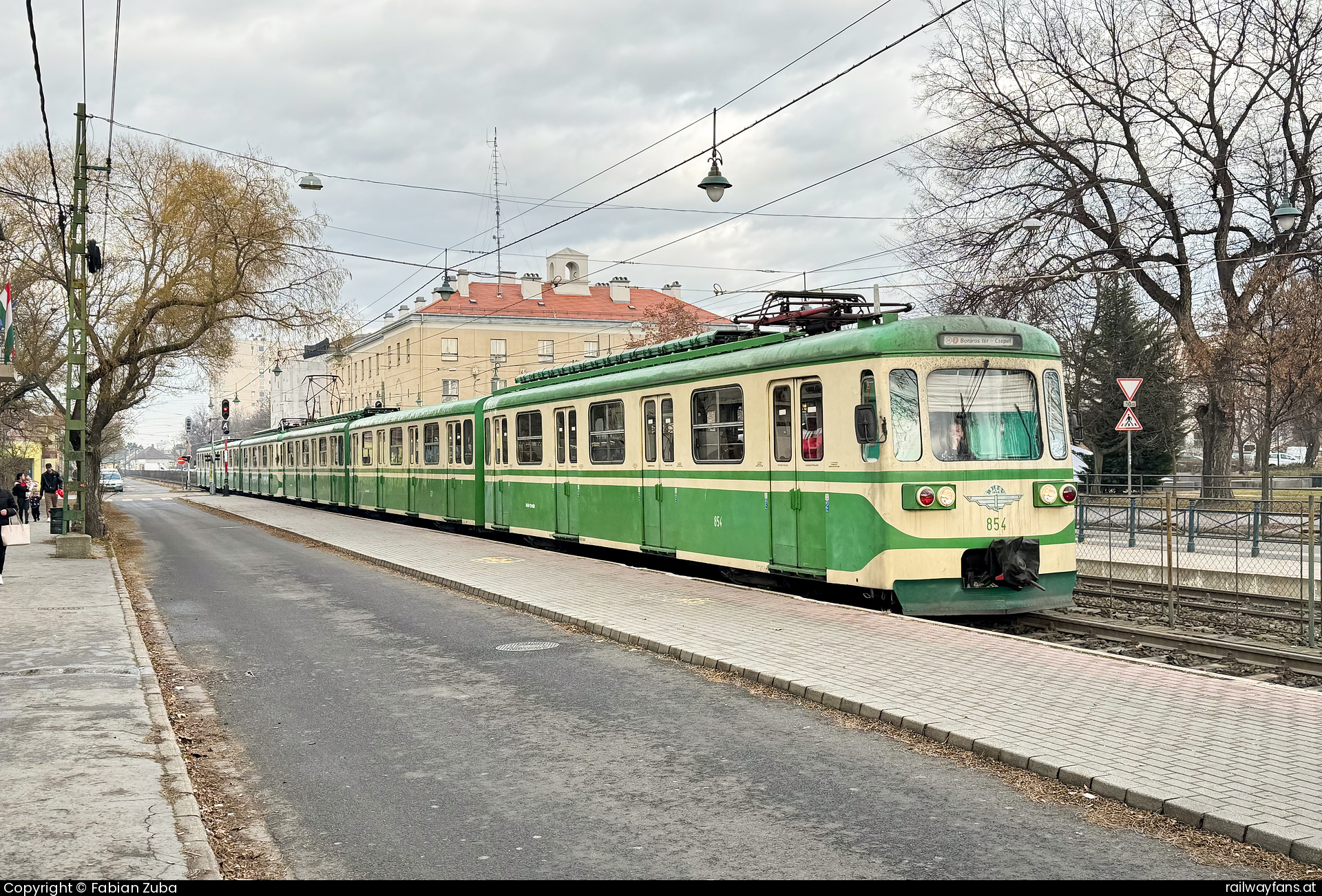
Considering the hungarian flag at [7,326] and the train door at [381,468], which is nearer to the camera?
the hungarian flag at [7,326]

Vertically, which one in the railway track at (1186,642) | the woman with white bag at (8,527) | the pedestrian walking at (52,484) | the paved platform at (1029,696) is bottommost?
the railway track at (1186,642)

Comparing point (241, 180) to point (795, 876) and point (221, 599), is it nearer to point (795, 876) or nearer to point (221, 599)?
point (221, 599)

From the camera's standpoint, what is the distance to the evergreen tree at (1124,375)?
4669 cm

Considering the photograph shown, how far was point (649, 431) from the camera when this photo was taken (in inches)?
650

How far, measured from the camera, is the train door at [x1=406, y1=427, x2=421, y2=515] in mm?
→ 29484

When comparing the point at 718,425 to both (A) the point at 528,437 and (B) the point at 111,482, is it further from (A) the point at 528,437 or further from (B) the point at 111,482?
(B) the point at 111,482

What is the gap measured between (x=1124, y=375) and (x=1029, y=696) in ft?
141

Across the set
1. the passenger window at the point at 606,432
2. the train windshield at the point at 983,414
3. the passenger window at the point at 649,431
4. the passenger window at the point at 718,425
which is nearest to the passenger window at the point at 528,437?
the passenger window at the point at 606,432

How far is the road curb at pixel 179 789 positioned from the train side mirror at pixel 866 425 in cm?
676

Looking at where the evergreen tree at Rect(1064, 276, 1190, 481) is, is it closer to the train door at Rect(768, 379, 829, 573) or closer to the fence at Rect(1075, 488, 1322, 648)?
the fence at Rect(1075, 488, 1322, 648)

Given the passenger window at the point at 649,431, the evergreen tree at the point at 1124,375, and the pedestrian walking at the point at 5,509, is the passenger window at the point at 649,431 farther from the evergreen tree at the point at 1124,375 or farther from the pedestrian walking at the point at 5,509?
the evergreen tree at the point at 1124,375

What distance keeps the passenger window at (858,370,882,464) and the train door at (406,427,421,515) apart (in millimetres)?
19135
